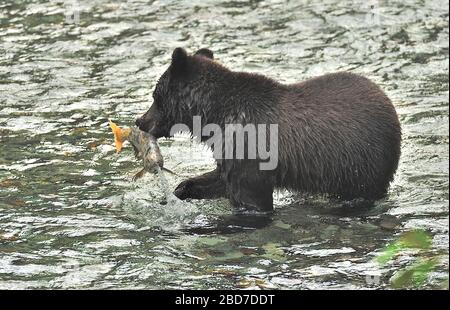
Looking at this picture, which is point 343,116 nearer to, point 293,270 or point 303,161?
point 303,161

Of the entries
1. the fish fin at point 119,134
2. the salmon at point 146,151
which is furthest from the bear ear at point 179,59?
the fish fin at point 119,134

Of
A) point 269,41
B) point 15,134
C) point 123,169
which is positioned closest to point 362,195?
point 123,169

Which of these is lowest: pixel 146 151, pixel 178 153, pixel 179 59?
pixel 178 153

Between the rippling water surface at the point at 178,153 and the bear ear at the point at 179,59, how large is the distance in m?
1.23

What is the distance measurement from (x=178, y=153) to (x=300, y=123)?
2194 millimetres

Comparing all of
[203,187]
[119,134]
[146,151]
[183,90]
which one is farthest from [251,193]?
[119,134]

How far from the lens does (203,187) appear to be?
9125mm

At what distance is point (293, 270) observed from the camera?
754 cm

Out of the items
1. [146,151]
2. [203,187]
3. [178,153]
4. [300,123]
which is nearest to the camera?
[300,123]

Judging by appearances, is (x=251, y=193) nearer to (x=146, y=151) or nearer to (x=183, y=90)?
(x=183, y=90)

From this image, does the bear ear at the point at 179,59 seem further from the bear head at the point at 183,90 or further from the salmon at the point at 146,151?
the salmon at the point at 146,151

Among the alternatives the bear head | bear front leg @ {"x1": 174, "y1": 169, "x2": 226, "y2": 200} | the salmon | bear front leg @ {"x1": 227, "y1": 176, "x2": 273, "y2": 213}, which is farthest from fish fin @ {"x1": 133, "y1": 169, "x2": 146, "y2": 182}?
bear front leg @ {"x1": 227, "y1": 176, "x2": 273, "y2": 213}

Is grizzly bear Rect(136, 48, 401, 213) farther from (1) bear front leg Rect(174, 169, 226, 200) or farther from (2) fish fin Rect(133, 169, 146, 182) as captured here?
(2) fish fin Rect(133, 169, 146, 182)

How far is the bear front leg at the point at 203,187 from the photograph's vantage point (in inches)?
356
